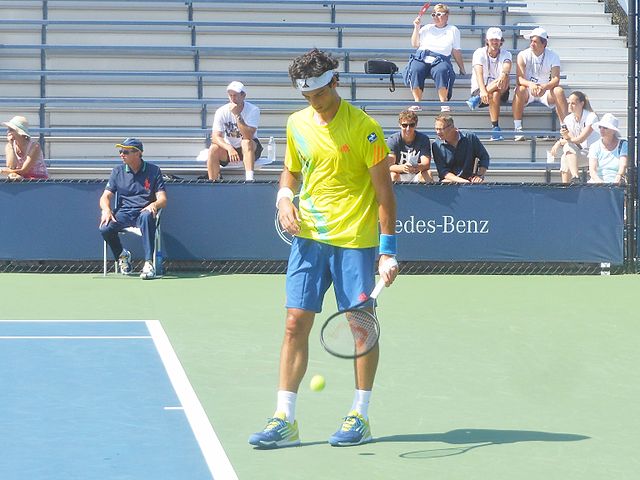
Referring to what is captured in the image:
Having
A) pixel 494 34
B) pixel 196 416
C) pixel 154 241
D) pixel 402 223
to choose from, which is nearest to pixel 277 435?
pixel 196 416

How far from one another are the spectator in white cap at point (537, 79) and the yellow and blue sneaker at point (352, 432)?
1124 centimetres

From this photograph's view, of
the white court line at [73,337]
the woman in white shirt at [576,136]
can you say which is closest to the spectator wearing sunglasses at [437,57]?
the woman in white shirt at [576,136]

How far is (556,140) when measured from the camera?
17.3 metres

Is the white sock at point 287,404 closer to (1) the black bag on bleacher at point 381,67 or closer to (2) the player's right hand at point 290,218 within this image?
(2) the player's right hand at point 290,218

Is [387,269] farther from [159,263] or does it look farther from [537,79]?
[537,79]

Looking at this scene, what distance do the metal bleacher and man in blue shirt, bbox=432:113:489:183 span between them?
236 centimetres

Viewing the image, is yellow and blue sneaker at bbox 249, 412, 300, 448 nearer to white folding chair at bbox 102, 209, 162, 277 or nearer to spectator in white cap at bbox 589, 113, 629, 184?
white folding chair at bbox 102, 209, 162, 277

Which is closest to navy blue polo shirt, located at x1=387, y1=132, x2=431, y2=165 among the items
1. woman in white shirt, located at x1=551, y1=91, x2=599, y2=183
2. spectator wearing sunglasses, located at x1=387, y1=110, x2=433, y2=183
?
spectator wearing sunglasses, located at x1=387, y1=110, x2=433, y2=183

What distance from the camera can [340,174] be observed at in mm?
6180

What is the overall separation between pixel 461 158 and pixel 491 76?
124 inches

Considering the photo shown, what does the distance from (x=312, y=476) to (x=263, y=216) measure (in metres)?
8.38

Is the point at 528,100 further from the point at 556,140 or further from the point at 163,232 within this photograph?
the point at 163,232

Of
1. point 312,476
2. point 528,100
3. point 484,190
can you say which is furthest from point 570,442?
point 528,100

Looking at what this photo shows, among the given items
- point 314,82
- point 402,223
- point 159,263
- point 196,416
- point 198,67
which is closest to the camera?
point 314,82
